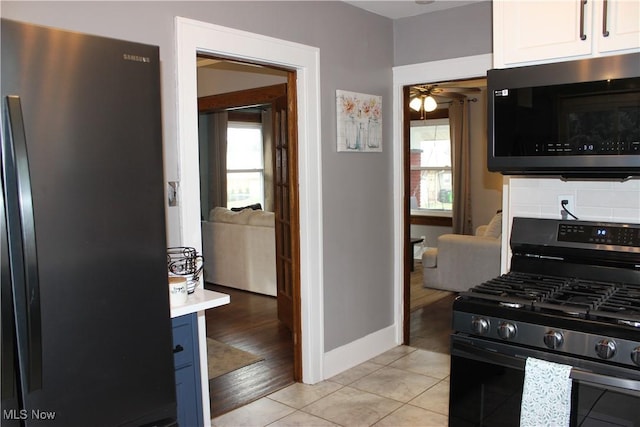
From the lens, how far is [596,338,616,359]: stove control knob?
1756mm

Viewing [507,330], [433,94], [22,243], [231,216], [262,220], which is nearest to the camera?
[22,243]

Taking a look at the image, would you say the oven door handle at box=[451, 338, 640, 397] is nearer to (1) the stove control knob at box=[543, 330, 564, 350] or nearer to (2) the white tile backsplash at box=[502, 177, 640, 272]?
(1) the stove control knob at box=[543, 330, 564, 350]

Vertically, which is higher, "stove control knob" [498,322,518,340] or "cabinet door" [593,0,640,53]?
"cabinet door" [593,0,640,53]

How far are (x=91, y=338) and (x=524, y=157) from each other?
175cm

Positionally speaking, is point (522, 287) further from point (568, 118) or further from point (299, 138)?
point (299, 138)

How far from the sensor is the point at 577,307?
1.92 m

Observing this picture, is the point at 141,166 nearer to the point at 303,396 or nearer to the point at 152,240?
the point at 152,240

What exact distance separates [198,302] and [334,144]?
1731mm

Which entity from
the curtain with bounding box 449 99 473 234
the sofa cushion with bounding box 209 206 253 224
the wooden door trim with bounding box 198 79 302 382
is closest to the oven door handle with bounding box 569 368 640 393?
the wooden door trim with bounding box 198 79 302 382

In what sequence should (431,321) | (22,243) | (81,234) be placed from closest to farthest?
(22,243) → (81,234) → (431,321)

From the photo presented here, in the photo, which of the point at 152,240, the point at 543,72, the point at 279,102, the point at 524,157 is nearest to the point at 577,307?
the point at 524,157

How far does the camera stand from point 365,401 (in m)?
3.20

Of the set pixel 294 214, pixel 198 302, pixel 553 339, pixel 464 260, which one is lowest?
pixel 464 260

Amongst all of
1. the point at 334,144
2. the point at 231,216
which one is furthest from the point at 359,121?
the point at 231,216
